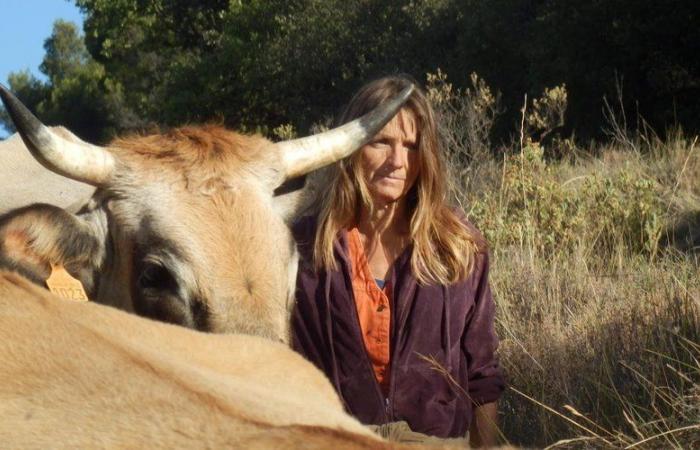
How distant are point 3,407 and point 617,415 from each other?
3735 millimetres

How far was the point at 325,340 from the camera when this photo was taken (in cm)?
567

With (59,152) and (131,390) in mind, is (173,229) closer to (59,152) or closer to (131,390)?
(59,152)

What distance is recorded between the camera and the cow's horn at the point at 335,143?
5801 mm

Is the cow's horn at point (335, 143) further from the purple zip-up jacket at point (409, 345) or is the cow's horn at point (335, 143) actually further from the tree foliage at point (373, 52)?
the tree foliage at point (373, 52)

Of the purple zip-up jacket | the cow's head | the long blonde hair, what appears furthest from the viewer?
the long blonde hair

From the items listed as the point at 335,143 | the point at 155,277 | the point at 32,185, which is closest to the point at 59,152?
the point at 155,277

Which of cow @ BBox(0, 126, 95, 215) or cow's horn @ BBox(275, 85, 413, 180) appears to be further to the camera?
cow @ BBox(0, 126, 95, 215)

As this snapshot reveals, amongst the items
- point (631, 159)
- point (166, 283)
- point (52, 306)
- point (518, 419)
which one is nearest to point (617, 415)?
point (518, 419)

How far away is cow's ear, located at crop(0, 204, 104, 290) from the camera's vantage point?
526cm

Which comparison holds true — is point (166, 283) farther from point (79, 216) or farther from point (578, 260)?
point (578, 260)

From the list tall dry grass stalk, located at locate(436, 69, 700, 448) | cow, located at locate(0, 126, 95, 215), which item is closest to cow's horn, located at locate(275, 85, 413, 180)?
cow, located at locate(0, 126, 95, 215)

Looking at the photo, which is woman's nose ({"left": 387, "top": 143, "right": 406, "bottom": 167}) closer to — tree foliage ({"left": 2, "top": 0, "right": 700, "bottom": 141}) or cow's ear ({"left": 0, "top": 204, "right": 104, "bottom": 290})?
cow's ear ({"left": 0, "top": 204, "right": 104, "bottom": 290})

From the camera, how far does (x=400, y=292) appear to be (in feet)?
18.7

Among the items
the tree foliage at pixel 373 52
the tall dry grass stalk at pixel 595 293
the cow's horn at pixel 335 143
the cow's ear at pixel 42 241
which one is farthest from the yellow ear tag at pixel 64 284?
the tree foliage at pixel 373 52
